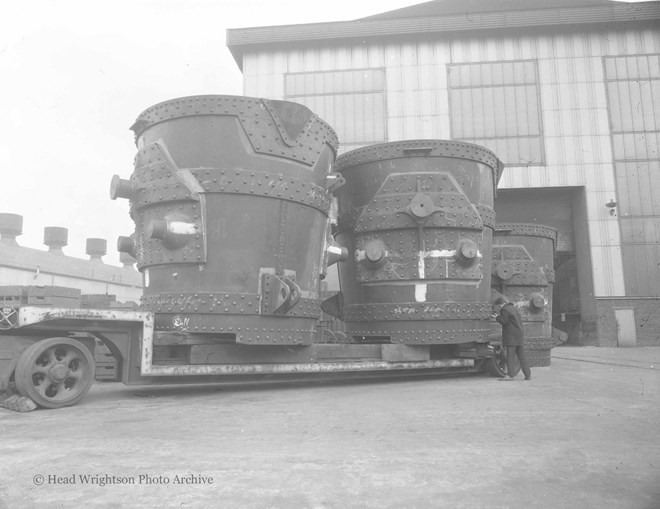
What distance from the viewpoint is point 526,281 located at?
382 inches

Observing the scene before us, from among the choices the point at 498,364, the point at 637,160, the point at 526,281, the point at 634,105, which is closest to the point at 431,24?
the point at 634,105

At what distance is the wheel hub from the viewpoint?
4.71 m

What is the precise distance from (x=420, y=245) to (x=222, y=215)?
9.77 ft

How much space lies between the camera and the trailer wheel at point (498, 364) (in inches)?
324

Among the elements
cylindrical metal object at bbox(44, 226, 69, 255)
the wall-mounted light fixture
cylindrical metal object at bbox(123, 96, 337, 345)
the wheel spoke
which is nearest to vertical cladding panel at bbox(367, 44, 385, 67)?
the wall-mounted light fixture

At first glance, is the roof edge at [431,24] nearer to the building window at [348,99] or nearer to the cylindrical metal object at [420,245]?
the building window at [348,99]

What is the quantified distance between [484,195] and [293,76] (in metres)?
12.6

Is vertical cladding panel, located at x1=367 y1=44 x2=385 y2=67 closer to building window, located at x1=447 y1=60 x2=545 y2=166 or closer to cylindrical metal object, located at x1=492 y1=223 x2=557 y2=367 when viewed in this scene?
building window, located at x1=447 y1=60 x2=545 y2=166

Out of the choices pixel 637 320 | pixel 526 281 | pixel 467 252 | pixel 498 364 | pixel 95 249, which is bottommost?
pixel 498 364

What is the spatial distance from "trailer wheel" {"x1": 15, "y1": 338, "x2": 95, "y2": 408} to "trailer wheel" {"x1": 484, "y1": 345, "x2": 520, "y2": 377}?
19.4 ft

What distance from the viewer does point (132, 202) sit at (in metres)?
6.16

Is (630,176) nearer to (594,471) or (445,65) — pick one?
(445,65)

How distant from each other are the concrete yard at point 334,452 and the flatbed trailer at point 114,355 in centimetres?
29

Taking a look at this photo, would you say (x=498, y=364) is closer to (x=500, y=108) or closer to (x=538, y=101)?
(x=500, y=108)
